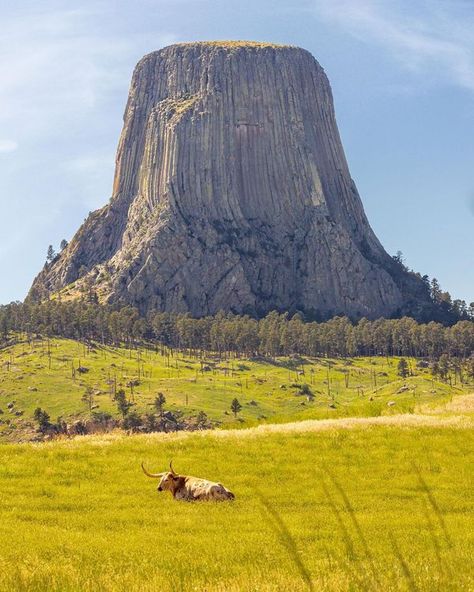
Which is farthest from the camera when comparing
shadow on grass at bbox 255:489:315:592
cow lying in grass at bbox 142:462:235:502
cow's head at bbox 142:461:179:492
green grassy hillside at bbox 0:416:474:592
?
cow's head at bbox 142:461:179:492

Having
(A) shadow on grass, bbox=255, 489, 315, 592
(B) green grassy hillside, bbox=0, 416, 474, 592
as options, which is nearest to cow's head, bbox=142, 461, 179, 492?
(B) green grassy hillside, bbox=0, 416, 474, 592

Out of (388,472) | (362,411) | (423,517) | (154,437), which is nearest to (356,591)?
(423,517)

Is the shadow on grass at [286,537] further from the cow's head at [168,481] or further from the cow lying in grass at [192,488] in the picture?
the cow's head at [168,481]

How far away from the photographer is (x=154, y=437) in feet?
116

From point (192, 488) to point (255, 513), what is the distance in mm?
3211

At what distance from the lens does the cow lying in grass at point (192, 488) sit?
24859 millimetres

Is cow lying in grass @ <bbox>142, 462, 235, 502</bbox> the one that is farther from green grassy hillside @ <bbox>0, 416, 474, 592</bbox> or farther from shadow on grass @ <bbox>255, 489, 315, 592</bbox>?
shadow on grass @ <bbox>255, 489, 315, 592</bbox>

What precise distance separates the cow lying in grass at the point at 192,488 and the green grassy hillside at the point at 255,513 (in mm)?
585

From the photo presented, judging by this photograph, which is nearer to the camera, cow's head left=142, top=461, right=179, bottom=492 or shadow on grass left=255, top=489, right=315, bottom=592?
shadow on grass left=255, top=489, right=315, bottom=592

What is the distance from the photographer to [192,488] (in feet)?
83.8

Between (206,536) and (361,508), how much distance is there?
6279 millimetres

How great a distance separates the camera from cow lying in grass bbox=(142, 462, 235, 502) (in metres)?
24.9

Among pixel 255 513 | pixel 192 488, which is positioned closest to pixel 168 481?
pixel 192 488

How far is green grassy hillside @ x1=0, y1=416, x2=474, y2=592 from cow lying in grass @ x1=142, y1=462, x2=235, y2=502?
23.0 inches
